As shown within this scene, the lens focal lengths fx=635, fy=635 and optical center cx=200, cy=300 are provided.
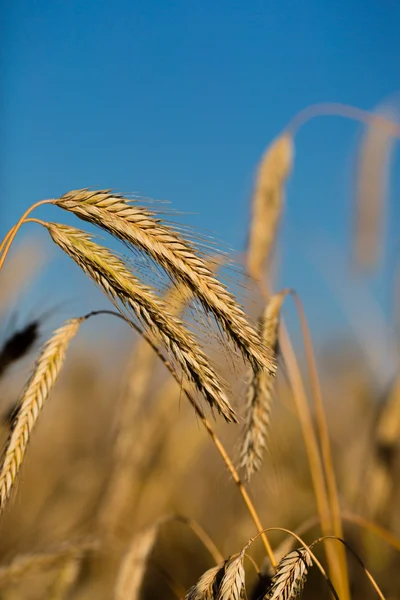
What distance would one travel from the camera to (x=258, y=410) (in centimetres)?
171

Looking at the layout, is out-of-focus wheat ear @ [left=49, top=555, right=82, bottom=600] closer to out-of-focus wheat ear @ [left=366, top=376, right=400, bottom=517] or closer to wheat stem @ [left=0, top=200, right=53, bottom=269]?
out-of-focus wheat ear @ [left=366, top=376, right=400, bottom=517]

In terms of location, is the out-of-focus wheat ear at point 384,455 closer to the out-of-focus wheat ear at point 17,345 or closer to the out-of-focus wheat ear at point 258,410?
the out-of-focus wheat ear at point 258,410

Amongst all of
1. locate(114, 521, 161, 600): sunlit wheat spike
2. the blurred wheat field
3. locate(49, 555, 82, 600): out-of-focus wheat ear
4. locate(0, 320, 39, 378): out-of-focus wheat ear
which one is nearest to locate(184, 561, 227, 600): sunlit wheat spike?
the blurred wheat field

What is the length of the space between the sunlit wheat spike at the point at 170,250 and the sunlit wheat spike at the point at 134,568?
3.16 ft

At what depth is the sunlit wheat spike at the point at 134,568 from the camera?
1.94 metres

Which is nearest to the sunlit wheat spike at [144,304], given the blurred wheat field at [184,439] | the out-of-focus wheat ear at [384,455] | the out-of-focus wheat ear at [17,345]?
the blurred wheat field at [184,439]

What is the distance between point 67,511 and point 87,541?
177 centimetres

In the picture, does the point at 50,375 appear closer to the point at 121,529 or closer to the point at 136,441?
the point at 136,441

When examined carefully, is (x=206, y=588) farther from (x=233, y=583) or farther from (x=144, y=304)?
(x=144, y=304)

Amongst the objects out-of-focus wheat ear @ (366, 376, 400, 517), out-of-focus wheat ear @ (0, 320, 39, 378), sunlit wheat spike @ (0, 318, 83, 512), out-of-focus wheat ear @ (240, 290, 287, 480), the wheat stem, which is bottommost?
out-of-focus wheat ear @ (366, 376, 400, 517)

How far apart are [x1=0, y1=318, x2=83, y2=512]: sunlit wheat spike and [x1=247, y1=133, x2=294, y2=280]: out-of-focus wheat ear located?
1100mm

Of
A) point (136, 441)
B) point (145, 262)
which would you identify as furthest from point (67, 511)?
point (145, 262)

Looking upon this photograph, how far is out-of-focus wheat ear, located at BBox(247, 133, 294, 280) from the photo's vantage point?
103 inches

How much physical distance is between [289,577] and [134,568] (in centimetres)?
84
